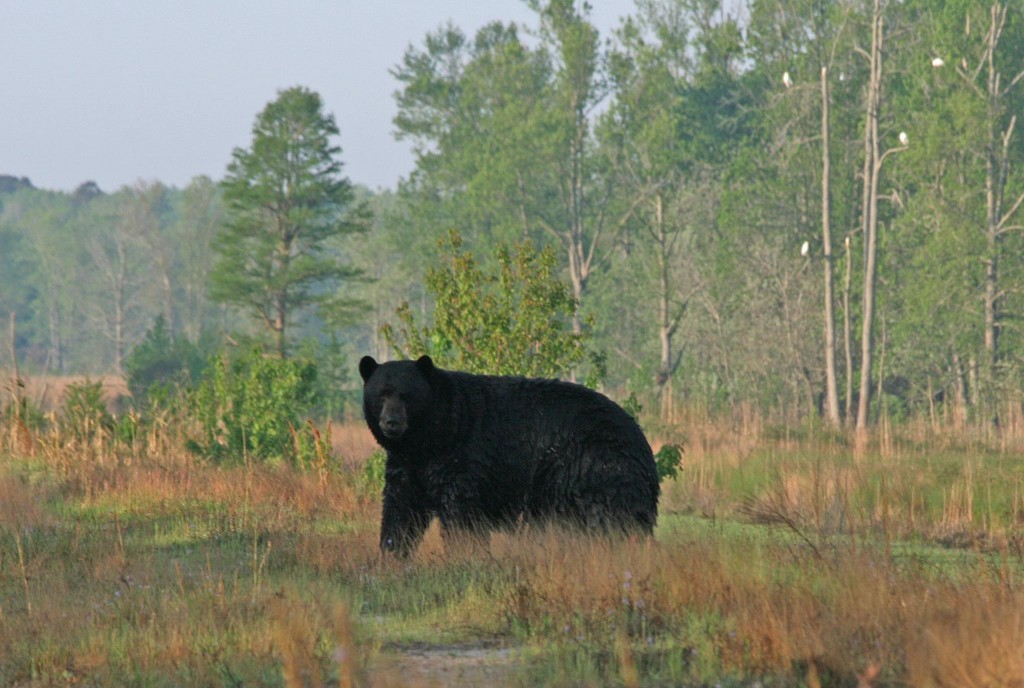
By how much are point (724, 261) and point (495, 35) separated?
2411 centimetres

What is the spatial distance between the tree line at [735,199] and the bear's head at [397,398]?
17.0 m

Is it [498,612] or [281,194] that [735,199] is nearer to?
[281,194]

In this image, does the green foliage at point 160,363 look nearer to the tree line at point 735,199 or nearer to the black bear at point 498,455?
the tree line at point 735,199

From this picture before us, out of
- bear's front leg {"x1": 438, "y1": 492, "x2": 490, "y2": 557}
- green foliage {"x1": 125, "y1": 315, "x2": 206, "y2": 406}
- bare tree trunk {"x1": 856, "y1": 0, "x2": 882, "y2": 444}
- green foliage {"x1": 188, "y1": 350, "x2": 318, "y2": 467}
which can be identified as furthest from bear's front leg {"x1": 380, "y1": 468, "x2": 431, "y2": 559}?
green foliage {"x1": 125, "y1": 315, "x2": 206, "y2": 406}

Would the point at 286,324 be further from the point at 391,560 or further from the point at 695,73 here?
the point at 391,560

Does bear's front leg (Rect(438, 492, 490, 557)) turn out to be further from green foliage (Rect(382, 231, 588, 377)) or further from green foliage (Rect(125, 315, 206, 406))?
green foliage (Rect(125, 315, 206, 406))

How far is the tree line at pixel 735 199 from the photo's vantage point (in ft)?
114

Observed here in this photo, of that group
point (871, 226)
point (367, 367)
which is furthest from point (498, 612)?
point (871, 226)

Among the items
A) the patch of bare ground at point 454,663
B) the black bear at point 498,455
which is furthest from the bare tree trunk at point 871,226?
the patch of bare ground at point 454,663

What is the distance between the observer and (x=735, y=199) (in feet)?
140

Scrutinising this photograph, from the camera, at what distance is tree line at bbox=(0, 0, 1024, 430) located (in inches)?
1363

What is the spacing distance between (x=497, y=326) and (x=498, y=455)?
528cm

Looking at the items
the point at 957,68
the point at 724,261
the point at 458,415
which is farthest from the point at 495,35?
the point at 458,415

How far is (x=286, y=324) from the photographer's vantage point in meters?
43.0
